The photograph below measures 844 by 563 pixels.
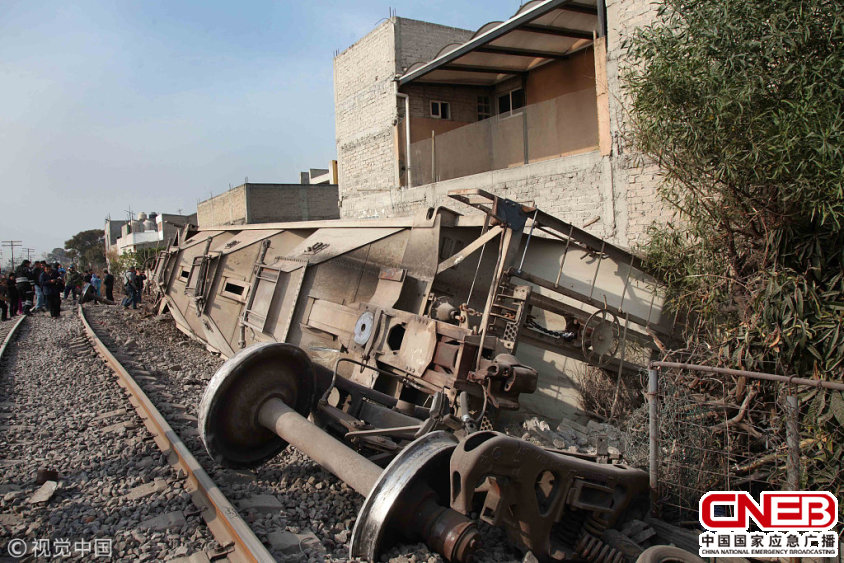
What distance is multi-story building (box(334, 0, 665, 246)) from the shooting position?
9273 mm

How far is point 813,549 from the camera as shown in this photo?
359cm

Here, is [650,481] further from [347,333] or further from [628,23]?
[628,23]

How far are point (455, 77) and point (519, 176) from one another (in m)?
5.13

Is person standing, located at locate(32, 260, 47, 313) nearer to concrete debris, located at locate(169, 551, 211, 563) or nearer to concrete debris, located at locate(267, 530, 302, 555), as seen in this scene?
concrete debris, located at locate(169, 551, 211, 563)

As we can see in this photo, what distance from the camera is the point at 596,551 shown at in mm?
3764

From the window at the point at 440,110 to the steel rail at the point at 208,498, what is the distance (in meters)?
11.3

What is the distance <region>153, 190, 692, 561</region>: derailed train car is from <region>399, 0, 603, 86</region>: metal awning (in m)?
4.80

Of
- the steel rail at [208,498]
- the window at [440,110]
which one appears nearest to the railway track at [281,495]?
the steel rail at [208,498]

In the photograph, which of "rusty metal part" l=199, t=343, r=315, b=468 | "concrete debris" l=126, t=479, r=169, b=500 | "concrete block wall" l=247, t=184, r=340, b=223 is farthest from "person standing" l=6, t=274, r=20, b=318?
"rusty metal part" l=199, t=343, r=315, b=468

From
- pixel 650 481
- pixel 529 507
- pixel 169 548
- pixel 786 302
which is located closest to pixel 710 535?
pixel 650 481

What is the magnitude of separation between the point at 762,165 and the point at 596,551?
3538 mm

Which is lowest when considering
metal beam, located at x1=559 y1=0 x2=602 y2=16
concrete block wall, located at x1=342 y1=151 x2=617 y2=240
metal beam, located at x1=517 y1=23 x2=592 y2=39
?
concrete block wall, located at x1=342 y1=151 x2=617 y2=240

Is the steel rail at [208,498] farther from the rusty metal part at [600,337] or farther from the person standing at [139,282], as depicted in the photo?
the person standing at [139,282]

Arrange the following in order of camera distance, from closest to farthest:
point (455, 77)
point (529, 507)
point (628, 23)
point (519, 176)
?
point (529, 507) < point (628, 23) < point (519, 176) < point (455, 77)
